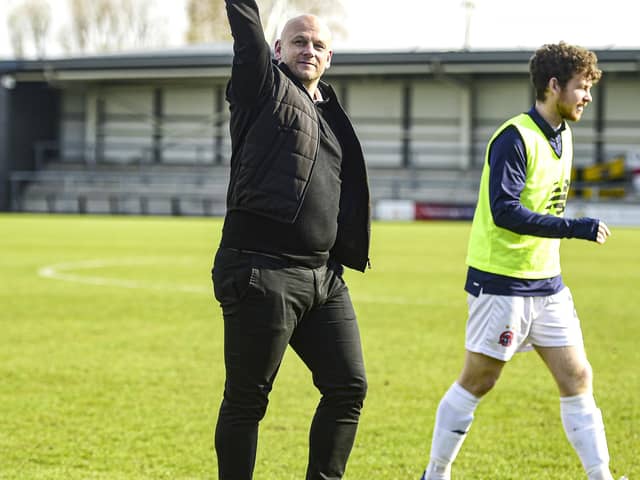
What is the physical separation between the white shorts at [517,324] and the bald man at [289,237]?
23.3 inches

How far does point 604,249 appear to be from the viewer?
25.1 meters

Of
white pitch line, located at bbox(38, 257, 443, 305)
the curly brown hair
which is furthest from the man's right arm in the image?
white pitch line, located at bbox(38, 257, 443, 305)

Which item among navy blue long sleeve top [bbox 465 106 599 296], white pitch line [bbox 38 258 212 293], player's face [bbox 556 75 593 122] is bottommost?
white pitch line [bbox 38 258 212 293]

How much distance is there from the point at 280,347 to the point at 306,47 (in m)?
1.26

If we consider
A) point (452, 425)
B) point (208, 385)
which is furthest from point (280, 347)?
point (208, 385)

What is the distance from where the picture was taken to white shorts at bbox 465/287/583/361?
15.2 feet

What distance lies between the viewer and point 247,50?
4.00 meters

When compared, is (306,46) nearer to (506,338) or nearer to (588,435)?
(506,338)

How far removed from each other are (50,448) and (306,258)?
244 cm

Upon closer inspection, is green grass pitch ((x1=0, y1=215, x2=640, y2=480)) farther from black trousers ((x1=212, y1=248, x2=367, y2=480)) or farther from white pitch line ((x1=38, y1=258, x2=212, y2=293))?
black trousers ((x1=212, y1=248, x2=367, y2=480))

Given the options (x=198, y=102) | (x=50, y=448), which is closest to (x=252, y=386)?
(x=50, y=448)

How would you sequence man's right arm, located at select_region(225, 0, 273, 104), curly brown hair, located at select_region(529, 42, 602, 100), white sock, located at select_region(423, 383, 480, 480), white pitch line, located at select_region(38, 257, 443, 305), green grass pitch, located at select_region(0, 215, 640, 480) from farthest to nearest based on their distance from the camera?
white pitch line, located at select_region(38, 257, 443, 305), green grass pitch, located at select_region(0, 215, 640, 480), white sock, located at select_region(423, 383, 480, 480), curly brown hair, located at select_region(529, 42, 602, 100), man's right arm, located at select_region(225, 0, 273, 104)

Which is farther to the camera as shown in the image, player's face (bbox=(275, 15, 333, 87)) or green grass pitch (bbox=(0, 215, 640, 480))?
green grass pitch (bbox=(0, 215, 640, 480))

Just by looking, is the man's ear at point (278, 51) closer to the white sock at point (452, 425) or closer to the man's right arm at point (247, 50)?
the man's right arm at point (247, 50)
